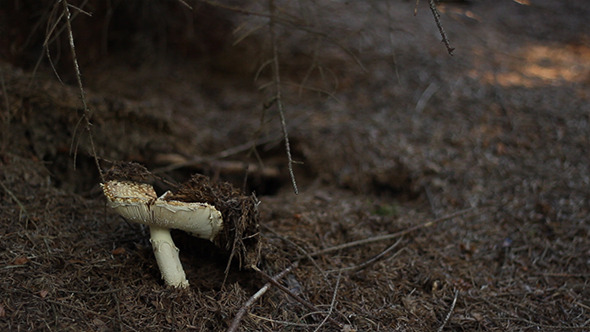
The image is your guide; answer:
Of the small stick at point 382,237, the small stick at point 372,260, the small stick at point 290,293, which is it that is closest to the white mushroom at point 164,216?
the small stick at point 290,293

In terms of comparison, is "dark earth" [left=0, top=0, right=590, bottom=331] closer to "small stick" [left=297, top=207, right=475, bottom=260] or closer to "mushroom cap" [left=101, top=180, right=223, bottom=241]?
"small stick" [left=297, top=207, right=475, bottom=260]

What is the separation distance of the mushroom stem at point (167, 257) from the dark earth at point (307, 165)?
0.27ft

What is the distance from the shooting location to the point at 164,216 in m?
2.40

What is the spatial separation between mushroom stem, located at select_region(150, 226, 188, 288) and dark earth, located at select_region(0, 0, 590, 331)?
0.27 feet

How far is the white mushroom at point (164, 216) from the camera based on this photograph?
2.36m

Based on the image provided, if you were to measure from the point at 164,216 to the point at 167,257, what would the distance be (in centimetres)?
32

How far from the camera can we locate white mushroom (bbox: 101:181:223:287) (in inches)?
92.7

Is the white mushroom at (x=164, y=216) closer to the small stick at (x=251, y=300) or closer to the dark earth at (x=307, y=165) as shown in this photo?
the dark earth at (x=307, y=165)

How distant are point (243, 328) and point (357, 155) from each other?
275cm

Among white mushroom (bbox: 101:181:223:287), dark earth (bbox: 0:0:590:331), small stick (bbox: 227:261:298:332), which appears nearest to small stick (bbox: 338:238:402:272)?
dark earth (bbox: 0:0:590:331)

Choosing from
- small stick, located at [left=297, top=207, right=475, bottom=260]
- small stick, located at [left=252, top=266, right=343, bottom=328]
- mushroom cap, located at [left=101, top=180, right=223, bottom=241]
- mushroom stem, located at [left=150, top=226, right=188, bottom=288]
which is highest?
mushroom cap, located at [left=101, top=180, right=223, bottom=241]

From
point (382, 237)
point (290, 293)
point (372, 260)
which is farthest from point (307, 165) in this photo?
point (290, 293)

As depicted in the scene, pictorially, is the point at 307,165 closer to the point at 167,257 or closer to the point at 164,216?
the point at 167,257

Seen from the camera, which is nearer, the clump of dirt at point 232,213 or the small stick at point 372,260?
the clump of dirt at point 232,213
